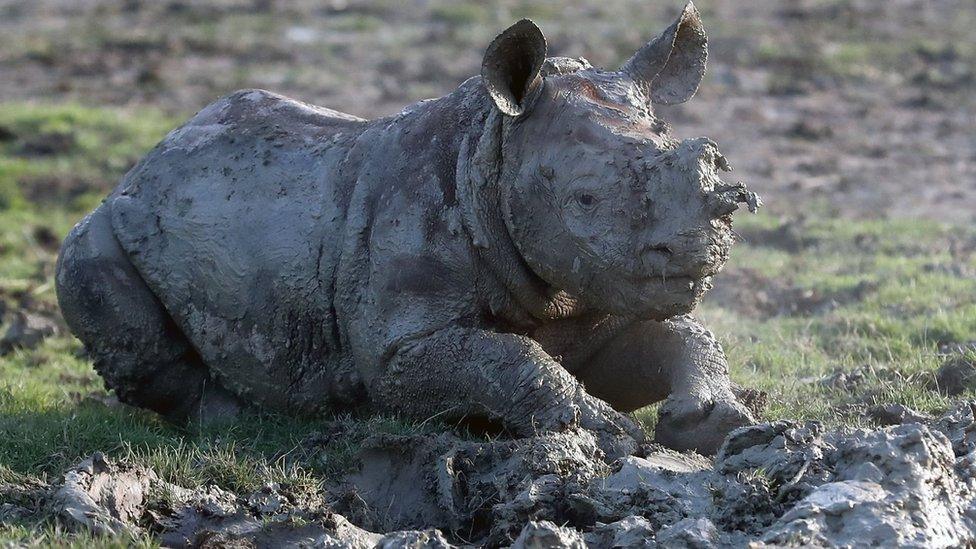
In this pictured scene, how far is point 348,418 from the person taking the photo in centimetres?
676

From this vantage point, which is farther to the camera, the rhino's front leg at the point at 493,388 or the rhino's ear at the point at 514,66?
the rhino's ear at the point at 514,66

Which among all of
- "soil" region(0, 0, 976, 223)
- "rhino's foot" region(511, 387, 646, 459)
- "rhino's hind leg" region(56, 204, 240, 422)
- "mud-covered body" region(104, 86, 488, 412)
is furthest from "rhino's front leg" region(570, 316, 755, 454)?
"soil" region(0, 0, 976, 223)

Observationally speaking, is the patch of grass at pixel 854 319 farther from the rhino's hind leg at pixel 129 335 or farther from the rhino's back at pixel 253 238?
the rhino's hind leg at pixel 129 335

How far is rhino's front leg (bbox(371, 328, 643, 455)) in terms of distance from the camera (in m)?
5.95

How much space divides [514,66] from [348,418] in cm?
172

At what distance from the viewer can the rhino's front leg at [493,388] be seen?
19.5 ft

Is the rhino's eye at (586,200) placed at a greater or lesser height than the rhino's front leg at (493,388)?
greater

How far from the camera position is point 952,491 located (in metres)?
5.08

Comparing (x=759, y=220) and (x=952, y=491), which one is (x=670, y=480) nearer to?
(x=952, y=491)

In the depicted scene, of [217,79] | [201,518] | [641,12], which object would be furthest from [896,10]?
[201,518]

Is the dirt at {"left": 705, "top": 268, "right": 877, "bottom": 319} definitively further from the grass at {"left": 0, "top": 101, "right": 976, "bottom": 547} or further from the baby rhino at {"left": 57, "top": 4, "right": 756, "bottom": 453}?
the baby rhino at {"left": 57, "top": 4, "right": 756, "bottom": 453}

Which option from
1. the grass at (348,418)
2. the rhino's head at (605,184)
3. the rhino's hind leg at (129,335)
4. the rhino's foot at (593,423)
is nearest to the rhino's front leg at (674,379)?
the rhino's foot at (593,423)

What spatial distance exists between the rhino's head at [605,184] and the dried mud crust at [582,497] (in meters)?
0.62

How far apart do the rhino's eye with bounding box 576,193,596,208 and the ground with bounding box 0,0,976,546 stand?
77 centimetres
